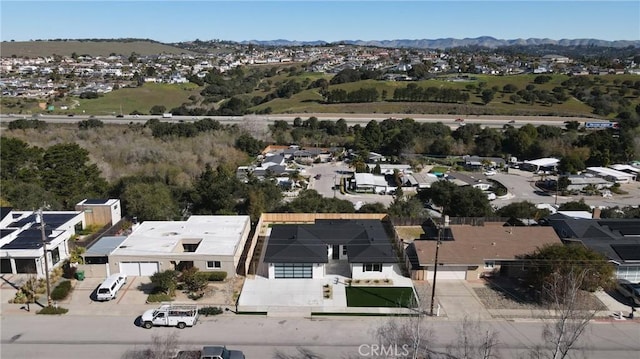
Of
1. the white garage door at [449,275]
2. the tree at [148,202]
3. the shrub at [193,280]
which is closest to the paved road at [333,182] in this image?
the tree at [148,202]

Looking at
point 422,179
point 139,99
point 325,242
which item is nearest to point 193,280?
point 325,242

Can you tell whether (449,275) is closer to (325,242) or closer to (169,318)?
(325,242)

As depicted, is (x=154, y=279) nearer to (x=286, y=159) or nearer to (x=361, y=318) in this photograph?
(x=361, y=318)

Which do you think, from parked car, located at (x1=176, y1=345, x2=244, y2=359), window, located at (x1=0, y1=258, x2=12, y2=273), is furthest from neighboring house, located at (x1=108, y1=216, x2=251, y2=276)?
parked car, located at (x1=176, y1=345, x2=244, y2=359)

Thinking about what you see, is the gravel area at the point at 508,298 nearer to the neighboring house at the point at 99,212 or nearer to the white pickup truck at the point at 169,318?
the white pickup truck at the point at 169,318

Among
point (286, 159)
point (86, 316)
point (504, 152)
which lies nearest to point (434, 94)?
point (504, 152)

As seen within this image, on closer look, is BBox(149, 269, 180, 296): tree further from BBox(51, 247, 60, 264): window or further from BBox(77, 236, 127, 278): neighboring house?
BBox(51, 247, 60, 264): window

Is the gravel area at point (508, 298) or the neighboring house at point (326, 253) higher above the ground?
the neighboring house at point (326, 253)
